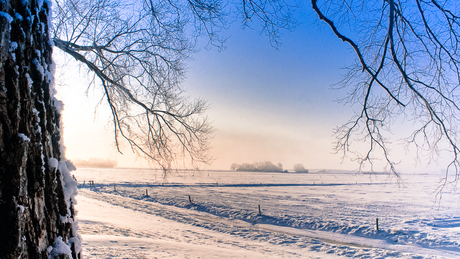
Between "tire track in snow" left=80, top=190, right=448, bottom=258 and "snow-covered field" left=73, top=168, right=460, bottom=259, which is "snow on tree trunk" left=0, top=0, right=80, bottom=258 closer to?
"snow-covered field" left=73, top=168, right=460, bottom=259

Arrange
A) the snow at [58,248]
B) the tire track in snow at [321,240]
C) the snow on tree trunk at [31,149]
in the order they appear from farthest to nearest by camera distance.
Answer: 1. the tire track in snow at [321,240]
2. the snow at [58,248]
3. the snow on tree trunk at [31,149]

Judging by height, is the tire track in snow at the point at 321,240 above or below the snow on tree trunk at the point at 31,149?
below

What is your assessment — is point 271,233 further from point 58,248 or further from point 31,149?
point 31,149

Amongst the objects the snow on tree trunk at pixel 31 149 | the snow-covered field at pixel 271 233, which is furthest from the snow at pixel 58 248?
the snow-covered field at pixel 271 233

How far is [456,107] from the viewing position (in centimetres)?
363

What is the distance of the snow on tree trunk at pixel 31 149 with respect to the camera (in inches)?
41.2

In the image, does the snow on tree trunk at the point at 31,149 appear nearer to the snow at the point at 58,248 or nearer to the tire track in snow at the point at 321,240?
the snow at the point at 58,248

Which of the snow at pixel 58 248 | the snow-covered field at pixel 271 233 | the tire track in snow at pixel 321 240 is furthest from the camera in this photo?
the tire track in snow at pixel 321 240

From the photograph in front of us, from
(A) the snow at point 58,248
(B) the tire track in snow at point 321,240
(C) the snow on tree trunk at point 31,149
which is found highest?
(C) the snow on tree trunk at point 31,149

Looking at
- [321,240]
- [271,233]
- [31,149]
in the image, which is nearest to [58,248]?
[31,149]

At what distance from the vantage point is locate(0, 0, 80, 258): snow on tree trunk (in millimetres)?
1047

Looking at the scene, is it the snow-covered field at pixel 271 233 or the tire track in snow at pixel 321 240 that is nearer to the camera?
the snow-covered field at pixel 271 233

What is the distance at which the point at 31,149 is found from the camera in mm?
1163

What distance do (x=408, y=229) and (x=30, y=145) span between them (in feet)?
65.3
